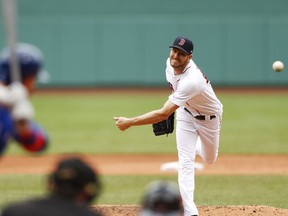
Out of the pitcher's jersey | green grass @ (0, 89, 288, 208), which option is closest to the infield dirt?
green grass @ (0, 89, 288, 208)

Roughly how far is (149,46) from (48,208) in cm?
2478

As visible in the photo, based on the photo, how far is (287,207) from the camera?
10328 millimetres

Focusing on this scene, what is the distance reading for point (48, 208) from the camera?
13.0 ft

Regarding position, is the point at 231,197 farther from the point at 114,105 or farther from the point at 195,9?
the point at 195,9

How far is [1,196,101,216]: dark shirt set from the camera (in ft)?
12.8

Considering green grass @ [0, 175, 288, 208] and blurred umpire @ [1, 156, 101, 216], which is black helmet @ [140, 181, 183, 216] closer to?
blurred umpire @ [1, 156, 101, 216]

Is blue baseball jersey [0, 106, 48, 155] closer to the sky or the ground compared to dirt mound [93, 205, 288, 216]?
→ closer to the sky

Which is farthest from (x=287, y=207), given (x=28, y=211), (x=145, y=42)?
(x=145, y=42)

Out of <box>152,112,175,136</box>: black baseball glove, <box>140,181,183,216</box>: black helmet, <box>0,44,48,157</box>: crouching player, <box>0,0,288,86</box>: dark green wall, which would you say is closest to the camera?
<box>140,181,183,216</box>: black helmet

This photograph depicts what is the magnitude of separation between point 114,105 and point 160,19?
4704 millimetres

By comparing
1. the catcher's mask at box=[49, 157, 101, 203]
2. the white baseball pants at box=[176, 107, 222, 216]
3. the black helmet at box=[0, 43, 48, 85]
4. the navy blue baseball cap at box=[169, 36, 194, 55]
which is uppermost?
the black helmet at box=[0, 43, 48, 85]

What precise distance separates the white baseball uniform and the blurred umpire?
4573mm

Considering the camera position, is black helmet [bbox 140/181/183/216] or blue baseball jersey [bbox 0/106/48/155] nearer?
black helmet [bbox 140/181/183/216]

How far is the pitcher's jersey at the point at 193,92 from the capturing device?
345 inches
